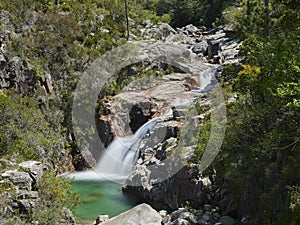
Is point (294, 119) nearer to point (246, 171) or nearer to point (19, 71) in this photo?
point (246, 171)

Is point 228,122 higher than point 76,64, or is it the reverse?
point 76,64

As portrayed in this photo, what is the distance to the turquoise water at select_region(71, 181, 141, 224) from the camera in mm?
14953

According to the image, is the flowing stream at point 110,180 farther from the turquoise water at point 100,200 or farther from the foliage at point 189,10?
the foliage at point 189,10

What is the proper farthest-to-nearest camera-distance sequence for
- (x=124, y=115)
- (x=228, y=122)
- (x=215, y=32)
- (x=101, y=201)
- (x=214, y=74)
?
1. (x=215, y=32)
2. (x=214, y=74)
3. (x=124, y=115)
4. (x=101, y=201)
5. (x=228, y=122)

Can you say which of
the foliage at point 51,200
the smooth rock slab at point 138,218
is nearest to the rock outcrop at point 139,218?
the smooth rock slab at point 138,218

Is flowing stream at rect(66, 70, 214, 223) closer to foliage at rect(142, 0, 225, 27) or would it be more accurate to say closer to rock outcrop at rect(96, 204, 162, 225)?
rock outcrop at rect(96, 204, 162, 225)

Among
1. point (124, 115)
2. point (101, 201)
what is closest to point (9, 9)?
point (124, 115)

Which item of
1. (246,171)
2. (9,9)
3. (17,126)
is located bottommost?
(246,171)

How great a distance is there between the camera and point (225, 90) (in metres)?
15.6

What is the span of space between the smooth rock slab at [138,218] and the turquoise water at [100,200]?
8.05ft

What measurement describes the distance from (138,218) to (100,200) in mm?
4682

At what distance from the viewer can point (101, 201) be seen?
639 inches

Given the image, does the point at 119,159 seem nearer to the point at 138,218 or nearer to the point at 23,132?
the point at 23,132

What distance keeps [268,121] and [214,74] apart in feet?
49.0
